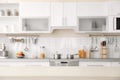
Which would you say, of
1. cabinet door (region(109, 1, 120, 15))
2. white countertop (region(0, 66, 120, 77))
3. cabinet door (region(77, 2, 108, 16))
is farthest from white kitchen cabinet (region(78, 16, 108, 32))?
white countertop (region(0, 66, 120, 77))

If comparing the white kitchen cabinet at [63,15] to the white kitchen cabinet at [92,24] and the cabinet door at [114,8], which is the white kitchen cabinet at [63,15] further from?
the cabinet door at [114,8]

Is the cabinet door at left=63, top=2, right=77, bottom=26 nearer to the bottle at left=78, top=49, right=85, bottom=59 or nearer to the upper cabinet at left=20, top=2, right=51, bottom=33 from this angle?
the upper cabinet at left=20, top=2, right=51, bottom=33

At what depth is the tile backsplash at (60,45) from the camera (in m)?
5.27

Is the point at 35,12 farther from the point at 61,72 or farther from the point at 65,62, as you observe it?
the point at 61,72

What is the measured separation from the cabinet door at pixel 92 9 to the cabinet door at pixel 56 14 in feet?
1.40

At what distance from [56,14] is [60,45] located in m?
0.81

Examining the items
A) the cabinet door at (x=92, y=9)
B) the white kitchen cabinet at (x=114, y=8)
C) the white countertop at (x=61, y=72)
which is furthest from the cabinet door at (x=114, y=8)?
the white countertop at (x=61, y=72)

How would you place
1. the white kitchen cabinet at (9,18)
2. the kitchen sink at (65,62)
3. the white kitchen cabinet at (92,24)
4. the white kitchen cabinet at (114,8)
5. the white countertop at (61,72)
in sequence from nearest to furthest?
the white countertop at (61,72), the kitchen sink at (65,62), the white kitchen cabinet at (114,8), the white kitchen cabinet at (92,24), the white kitchen cabinet at (9,18)

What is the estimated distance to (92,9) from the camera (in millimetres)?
4980

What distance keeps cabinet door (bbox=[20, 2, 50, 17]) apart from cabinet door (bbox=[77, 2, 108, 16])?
0.76 metres

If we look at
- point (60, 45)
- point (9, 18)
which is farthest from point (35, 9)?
point (60, 45)

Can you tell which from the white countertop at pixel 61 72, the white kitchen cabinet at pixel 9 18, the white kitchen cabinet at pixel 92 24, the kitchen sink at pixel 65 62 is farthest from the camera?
the white kitchen cabinet at pixel 9 18

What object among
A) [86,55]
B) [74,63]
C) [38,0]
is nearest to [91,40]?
[86,55]

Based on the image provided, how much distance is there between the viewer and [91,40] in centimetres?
530
